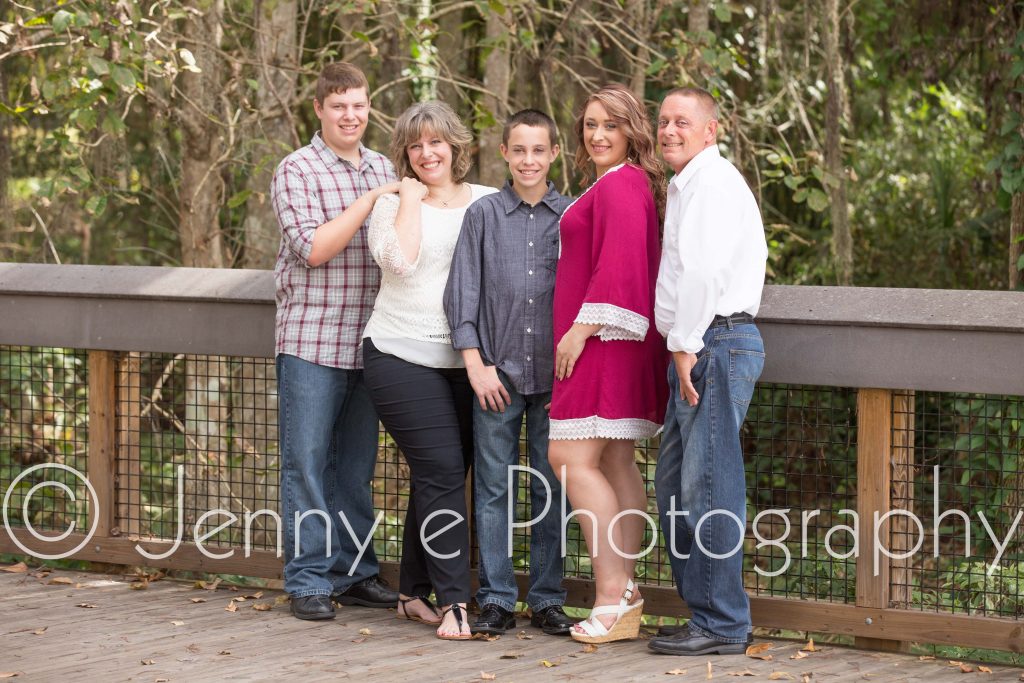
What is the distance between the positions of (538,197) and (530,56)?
10.2 ft

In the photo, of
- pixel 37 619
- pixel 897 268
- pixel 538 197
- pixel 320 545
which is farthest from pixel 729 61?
pixel 897 268

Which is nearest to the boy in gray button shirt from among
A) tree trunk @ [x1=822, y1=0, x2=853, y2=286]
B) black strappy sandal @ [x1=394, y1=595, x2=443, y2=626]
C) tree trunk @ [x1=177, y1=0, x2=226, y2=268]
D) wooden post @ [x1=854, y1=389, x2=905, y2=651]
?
black strappy sandal @ [x1=394, y1=595, x2=443, y2=626]

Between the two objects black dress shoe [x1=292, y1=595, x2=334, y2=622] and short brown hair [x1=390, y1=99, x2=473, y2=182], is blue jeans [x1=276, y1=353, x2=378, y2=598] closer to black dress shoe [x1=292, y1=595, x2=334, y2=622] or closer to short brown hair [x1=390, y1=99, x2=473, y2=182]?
black dress shoe [x1=292, y1=595, x2=334, y2=622]

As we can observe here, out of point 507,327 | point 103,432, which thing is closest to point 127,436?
point 103,432

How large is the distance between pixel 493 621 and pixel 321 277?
4.14ft

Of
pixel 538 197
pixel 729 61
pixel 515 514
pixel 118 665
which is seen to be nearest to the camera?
pixel 118 665

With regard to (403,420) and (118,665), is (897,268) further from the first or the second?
(118,665)

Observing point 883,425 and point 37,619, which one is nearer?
point 883,425

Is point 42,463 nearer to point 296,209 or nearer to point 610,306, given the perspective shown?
point 296,209

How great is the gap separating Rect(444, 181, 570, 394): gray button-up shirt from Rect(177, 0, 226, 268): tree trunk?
10.2ft

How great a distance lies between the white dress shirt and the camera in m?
3.57

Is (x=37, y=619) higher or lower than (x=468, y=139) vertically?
lower

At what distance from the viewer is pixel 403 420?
402cm

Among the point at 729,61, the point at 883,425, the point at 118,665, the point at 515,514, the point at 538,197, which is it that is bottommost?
the point at 118,665
